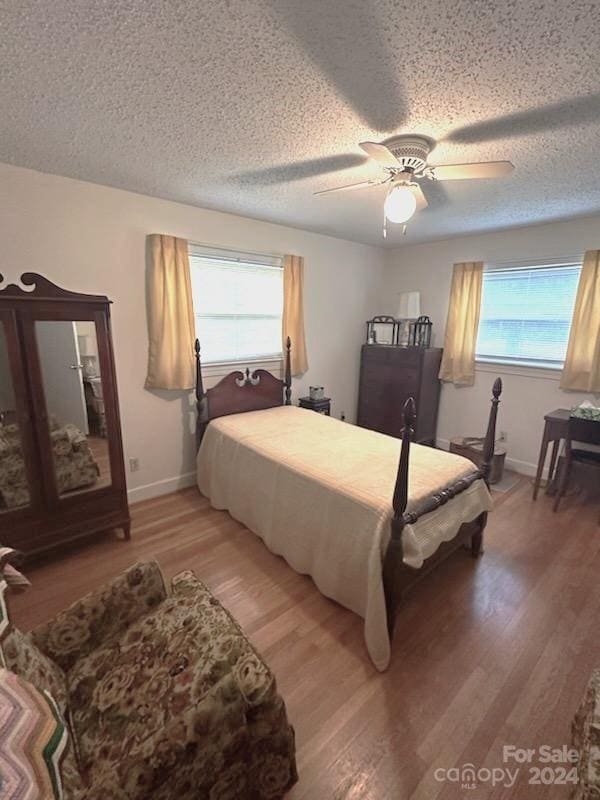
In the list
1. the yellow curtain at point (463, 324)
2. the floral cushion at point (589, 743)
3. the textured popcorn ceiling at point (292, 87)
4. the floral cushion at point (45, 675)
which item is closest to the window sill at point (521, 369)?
the yellow curtain at point (463, 324)

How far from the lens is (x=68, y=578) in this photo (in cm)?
215

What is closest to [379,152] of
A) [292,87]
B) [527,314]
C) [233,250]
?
[292,87]

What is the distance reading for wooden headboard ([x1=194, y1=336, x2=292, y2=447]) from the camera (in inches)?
122

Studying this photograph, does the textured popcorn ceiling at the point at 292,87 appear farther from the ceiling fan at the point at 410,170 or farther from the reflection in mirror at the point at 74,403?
the reflection in mirror at the point at 74,403

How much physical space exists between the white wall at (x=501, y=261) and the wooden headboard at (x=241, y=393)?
1907 millimetres

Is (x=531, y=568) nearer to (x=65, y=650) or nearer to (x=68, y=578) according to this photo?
(x=65, y=650)

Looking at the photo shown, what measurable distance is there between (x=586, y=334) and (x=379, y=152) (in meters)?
2.78

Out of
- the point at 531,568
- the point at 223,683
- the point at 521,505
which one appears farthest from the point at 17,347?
the point at 521,505

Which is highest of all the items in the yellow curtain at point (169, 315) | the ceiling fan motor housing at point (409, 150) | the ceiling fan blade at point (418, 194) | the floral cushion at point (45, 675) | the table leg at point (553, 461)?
the ceiling fan motor housing at point (409, 150)

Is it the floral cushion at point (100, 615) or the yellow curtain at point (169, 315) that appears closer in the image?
the floral cushion at point (100, 615)

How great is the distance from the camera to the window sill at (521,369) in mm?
3443

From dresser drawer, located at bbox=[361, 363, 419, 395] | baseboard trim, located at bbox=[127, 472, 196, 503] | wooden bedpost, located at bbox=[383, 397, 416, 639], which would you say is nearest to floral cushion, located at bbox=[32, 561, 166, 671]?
wooden bedpost, located at bbox=[383, 397, 416, 639]

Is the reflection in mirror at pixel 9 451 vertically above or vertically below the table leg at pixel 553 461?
above

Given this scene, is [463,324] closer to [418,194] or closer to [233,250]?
[418,194]
